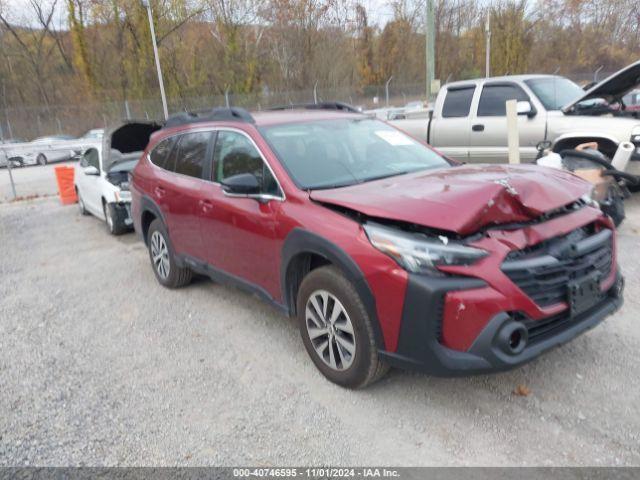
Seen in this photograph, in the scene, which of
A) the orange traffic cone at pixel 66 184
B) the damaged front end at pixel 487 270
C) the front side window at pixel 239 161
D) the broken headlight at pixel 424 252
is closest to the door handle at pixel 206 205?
the front side window at pixel 239 161

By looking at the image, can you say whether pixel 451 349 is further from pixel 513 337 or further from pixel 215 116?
pixel 215 116

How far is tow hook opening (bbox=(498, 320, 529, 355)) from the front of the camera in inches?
104

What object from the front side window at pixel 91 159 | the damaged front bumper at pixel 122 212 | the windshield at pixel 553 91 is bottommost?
the damaged front bumper at pixel 122 212

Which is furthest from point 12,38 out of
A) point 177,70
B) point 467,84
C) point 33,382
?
point 33,382

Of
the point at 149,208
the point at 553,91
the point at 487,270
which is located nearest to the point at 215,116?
the point at 149,208

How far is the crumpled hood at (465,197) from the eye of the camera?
281cm

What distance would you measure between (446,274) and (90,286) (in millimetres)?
4707

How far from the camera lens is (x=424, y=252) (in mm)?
2748

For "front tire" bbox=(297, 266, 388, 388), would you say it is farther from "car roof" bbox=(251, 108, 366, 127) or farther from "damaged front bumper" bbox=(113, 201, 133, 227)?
"damaged front bumper" bbox=(113, 201, 133, 227)

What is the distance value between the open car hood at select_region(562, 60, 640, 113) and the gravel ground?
3.25 metres

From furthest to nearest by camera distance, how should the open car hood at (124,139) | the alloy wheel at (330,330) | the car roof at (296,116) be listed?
the open car hood at (124,139) → the car roof at (296,116) → the alloy wheel at (330,330)

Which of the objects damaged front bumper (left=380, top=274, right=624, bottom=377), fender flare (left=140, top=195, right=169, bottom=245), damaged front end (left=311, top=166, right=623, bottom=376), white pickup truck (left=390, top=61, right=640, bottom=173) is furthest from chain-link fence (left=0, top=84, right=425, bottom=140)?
damaged front bumper (left=380, top=274, right=624, bottom=377)

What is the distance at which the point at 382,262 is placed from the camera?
9.30 feet

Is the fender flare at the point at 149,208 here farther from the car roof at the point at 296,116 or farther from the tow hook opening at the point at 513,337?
the tow hook opening at the point at 513,337
